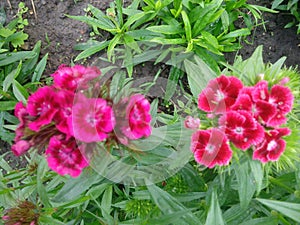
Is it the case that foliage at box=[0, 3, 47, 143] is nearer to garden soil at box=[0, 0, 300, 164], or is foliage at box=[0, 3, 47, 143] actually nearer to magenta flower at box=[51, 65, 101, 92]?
garden soil at box=[0, 0, 300, 164]

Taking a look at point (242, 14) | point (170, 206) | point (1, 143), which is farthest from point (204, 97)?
point (1, 143)

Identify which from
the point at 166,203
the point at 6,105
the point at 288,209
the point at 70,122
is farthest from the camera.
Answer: the point at 6,105

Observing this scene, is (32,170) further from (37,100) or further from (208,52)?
(208,52)

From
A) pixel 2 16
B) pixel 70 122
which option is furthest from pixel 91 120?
pixel 2 16

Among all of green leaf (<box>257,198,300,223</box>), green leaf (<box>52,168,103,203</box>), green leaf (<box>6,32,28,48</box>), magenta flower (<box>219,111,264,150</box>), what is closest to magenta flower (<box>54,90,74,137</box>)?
green leaf (<box>52,168,103,203</box>)

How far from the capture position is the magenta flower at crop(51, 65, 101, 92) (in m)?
1.40

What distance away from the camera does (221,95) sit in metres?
1.46

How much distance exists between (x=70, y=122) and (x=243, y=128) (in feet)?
1.75

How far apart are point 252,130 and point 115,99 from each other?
17.6 inches

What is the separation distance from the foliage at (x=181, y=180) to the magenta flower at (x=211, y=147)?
6cm

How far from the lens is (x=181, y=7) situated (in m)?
2.65

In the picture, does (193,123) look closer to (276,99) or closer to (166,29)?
(276,99)

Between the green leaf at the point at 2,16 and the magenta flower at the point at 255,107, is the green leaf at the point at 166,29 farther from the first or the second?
the magenta flower at the point at 255,107

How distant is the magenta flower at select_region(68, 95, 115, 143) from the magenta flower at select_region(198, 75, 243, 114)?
338 mm
